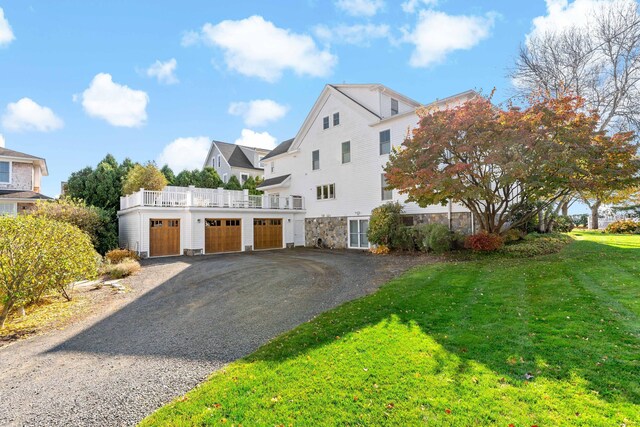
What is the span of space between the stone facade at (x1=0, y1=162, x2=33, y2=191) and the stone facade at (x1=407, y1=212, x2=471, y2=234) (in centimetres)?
2895

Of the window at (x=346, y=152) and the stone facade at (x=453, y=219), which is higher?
the window at (x=346, y=152)

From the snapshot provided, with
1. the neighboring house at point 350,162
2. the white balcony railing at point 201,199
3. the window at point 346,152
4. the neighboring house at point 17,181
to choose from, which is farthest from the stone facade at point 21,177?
the window at point 346,152

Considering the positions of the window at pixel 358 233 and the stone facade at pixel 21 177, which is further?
the stone facade at pixel 21 177

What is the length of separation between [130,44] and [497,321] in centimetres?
1601

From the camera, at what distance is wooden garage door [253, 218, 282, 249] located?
72.7ft

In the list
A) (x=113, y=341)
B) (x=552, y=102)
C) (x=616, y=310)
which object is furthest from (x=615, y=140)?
(x=113, y=341)

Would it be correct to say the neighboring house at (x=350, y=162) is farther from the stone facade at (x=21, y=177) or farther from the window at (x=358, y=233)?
the stone facade at (x=21, y=177)

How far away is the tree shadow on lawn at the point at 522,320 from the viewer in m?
3.99

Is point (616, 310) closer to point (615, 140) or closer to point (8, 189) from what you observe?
point (615, 140)

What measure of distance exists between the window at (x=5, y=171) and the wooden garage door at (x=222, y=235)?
652 inches

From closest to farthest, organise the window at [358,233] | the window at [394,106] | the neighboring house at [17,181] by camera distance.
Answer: the window at [358,233] < the window at [394,106] < the neighboring house at [17,181]

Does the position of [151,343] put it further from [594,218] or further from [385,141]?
[594,218]

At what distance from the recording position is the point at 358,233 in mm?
20562

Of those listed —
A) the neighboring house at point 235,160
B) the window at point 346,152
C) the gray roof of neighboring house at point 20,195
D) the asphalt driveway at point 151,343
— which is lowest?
the asphalt driveway at point 151,343
